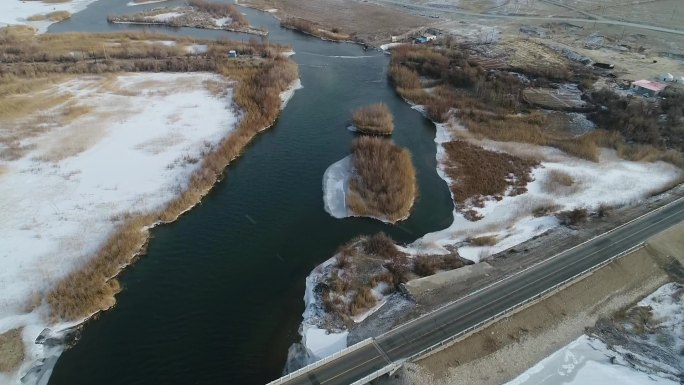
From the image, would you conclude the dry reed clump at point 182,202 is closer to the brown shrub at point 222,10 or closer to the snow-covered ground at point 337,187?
the snow-covered ground at point 337,187

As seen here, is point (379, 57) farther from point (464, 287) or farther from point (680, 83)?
point (464, 287)

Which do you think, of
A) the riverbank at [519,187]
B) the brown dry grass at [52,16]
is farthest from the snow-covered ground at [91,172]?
the brown dry grass at [52,16]

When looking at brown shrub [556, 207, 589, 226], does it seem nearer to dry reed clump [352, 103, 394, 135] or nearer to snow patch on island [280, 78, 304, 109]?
dry reed clump [352, 103, 394, 135]

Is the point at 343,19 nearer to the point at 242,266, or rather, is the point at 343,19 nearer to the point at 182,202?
the point at 182,202

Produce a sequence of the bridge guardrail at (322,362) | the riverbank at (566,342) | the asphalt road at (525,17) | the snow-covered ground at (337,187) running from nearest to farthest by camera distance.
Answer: the bridge guardrail at (322,362)
the riverbank at (566,342)
the snow-covered ground at (337,187)
the asphalt road at (525,17)

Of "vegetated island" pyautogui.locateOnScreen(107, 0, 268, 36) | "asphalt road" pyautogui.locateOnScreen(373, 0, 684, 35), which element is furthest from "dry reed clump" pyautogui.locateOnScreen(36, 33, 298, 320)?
"asphalt road" pyautogui.locateOnScreen(373, 0, 684, 35)

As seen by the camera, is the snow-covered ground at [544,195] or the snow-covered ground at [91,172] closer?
the snow-covered ground at [91,172]

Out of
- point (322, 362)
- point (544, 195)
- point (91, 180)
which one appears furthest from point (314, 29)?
point (322, 362)
